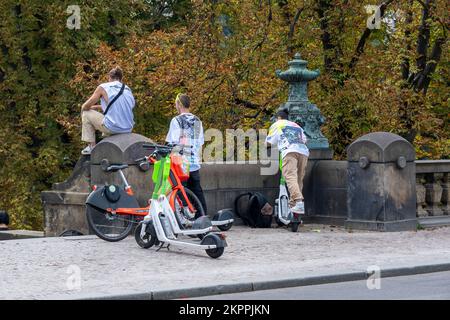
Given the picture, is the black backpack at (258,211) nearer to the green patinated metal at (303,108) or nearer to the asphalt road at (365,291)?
the green patinated metal at (303,108)

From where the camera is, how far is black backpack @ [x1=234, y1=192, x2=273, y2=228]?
16.7 metres

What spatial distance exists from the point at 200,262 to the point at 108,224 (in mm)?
2506

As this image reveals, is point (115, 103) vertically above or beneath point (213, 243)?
above

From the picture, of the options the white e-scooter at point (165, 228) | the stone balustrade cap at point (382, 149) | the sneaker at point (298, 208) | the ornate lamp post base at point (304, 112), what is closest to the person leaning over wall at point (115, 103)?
the white e-scooter at point (165, 228)

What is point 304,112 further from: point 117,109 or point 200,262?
point 200,262

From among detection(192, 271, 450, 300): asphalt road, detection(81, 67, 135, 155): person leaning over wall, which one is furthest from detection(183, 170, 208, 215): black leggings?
detection(192, 271, 450, 300): asphalt road

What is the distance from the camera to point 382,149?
1608 cm

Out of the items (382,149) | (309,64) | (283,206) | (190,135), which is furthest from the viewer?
(309,64)

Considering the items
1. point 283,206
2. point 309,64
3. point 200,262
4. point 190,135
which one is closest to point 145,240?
point 200,262

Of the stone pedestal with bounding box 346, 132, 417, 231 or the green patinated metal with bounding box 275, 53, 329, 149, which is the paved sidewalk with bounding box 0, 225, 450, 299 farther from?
the green patinated metal with bounding box 275, 53, 329, 149

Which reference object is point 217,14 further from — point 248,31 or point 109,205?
point 109,205

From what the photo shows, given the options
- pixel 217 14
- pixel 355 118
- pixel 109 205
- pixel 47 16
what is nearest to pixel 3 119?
pixel 47 16

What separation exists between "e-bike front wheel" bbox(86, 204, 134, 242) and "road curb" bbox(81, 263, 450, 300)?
362 centimetres

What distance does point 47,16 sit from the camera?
33.5 meters
